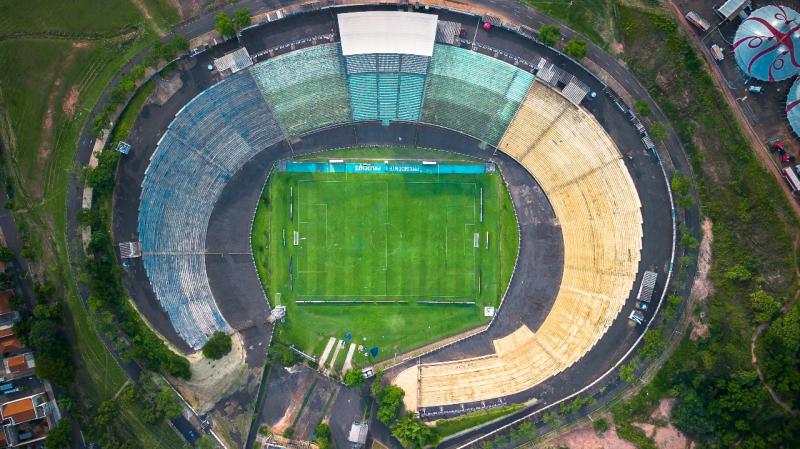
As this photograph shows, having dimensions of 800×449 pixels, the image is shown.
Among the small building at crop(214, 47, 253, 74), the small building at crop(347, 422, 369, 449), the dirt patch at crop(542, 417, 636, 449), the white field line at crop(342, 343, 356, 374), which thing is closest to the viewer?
the small building at crop(214, 47, 253, 74)

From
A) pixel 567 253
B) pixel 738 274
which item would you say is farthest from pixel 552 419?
pixel 738 274

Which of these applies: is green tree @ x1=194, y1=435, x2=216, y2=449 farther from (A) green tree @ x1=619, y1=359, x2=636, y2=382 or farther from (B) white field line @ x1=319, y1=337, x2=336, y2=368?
(A) green tree @ x1=619, y1=359, x2=636, y2=382

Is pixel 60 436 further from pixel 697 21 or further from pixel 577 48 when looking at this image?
pixel 697 21

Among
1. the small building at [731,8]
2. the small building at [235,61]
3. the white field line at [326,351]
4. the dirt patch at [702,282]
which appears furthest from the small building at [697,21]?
the white field line at [326,351]

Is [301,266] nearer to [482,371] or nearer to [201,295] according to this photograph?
[201,295]

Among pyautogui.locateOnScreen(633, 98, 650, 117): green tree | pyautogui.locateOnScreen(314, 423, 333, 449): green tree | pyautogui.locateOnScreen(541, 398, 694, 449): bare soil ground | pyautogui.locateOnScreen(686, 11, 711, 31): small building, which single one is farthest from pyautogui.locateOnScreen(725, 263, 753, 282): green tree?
pyautogui.locateOnScreen(314, 423, 333, 449): green tree

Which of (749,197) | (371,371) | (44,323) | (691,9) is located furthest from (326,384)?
(691,9)

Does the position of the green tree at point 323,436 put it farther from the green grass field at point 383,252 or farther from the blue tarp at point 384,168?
the blue tarp at point 384,168
